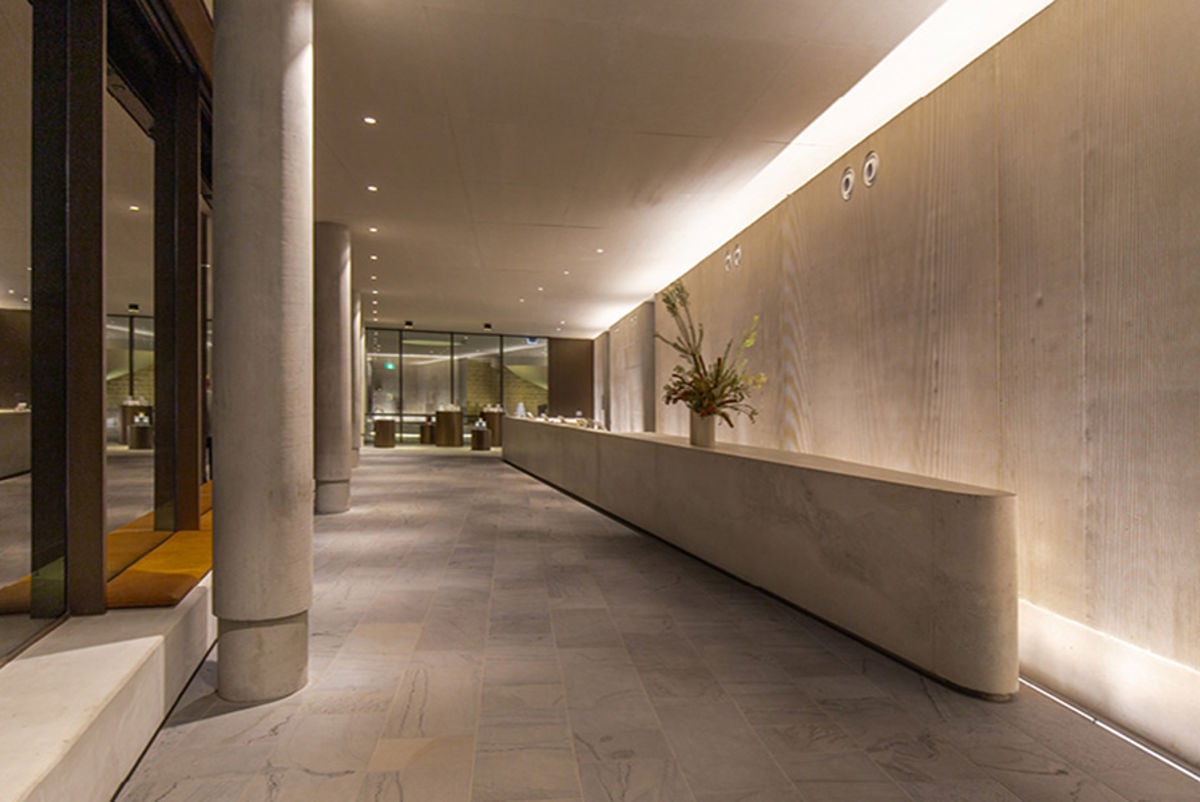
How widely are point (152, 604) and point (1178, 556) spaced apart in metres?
4.24

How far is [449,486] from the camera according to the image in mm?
10203

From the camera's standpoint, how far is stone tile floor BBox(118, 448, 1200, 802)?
2.17m

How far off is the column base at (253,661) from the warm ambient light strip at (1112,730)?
11.1ft

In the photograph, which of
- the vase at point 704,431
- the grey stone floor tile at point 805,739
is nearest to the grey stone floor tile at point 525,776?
the grey stone floor tile at point 805,739

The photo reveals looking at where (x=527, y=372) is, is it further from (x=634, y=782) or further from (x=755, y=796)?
(x=755, y=796)

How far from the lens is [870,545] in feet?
11.3

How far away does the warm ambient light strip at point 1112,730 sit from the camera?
2.34m

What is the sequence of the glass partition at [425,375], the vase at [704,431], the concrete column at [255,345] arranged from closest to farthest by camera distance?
the concrete column at [255,345], the vase at [704,431], the glass partition at [425,375]

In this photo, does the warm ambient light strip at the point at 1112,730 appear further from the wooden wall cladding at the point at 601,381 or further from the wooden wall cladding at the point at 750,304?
the wooden wall cladding at the point at 601,381

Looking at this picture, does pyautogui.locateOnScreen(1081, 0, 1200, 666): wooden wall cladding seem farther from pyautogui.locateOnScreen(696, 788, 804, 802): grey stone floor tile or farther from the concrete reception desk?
pyautogui.locateOnScreen(696, 788, 804, 802): grey stone floor tile

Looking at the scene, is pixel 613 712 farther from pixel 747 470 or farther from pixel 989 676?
pixel 747 470

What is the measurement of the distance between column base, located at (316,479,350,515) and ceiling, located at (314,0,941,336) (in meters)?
3.22

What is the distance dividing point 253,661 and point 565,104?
13.4 feet

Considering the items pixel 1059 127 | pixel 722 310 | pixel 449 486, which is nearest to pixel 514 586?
pixel 1059 127
